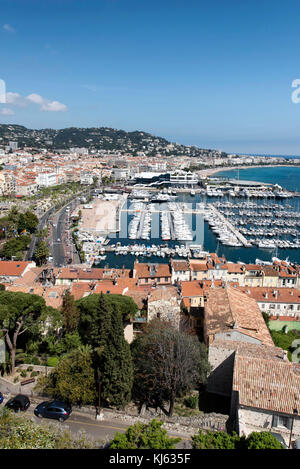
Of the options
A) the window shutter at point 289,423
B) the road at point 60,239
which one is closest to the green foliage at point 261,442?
the window shutter at point 289,423

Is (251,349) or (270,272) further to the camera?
(270,272)

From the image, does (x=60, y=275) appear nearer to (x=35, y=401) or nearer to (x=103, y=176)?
(x=35, y=401)

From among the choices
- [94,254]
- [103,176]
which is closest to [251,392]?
[94,254]

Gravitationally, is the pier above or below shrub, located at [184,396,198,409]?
above

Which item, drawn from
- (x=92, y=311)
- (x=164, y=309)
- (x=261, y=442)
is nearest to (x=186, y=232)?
(x=164, y=309)

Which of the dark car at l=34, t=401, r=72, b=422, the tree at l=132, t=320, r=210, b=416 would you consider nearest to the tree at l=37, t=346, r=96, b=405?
the dark car at l=34, t=401, r=72, b=422

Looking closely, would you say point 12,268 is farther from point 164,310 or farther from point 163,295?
point 164,310

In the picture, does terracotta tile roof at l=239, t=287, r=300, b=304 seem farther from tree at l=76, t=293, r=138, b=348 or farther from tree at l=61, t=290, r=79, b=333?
tree at l=61, t=290, r=79, b=333
